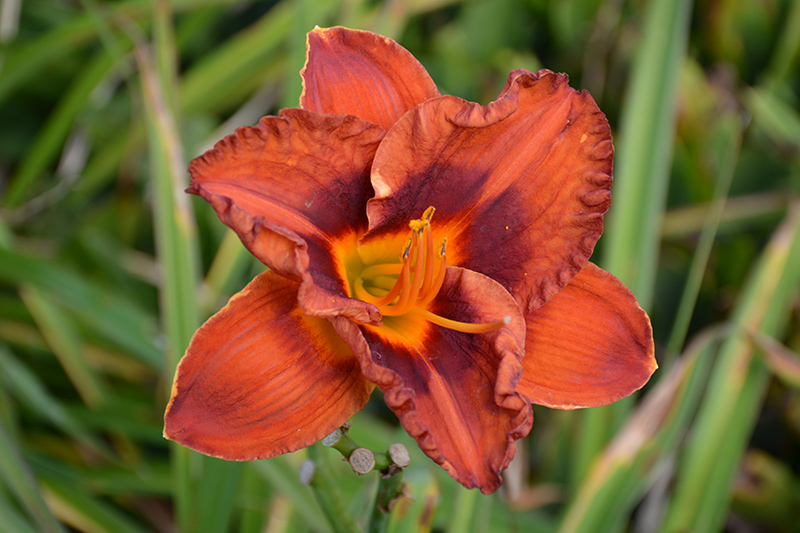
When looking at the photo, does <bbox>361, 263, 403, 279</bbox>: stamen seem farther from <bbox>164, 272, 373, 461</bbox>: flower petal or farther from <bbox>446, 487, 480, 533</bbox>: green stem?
<bbox>446, 487, 480, 533</bbox>: green stem

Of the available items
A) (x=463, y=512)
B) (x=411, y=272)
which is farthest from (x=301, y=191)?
(x=463, y=512)

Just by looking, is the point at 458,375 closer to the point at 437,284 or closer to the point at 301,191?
the point at 437,284

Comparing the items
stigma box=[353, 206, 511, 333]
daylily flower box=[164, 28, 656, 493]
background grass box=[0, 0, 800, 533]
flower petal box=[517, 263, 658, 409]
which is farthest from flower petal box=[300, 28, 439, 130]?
background grass box=[0, 0, 800, 533]

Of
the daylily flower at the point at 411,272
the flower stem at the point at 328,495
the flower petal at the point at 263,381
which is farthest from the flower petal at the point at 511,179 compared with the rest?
the flower stem at the point at 328,495

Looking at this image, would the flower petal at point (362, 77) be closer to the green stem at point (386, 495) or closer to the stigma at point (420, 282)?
the stigma at point (420, 282)

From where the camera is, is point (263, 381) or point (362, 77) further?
point (362, 77)

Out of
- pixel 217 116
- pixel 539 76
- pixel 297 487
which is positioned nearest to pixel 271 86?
pixel 217 116
